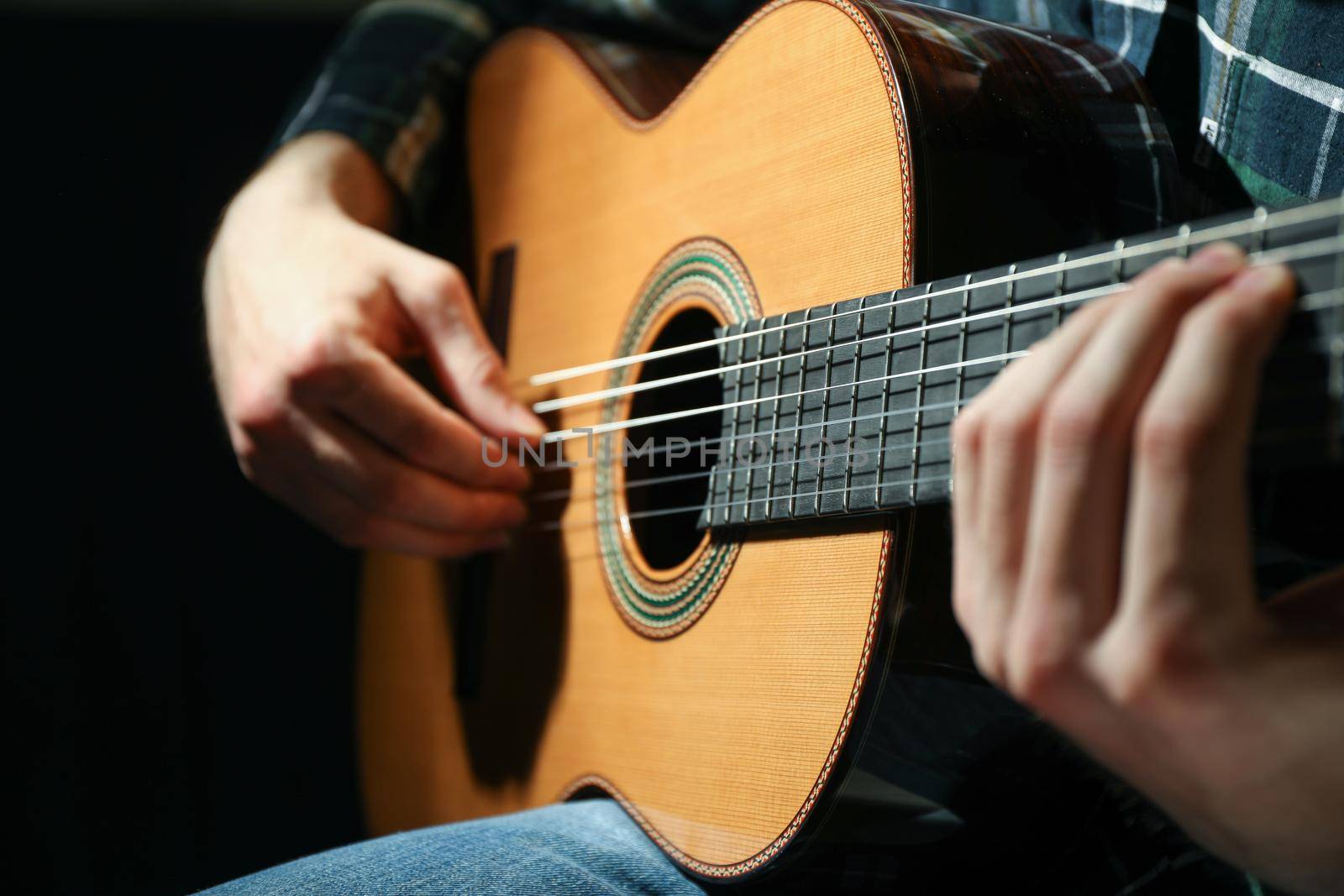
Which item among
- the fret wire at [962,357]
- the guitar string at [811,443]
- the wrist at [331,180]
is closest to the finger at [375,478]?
the guitar string at [811,443]

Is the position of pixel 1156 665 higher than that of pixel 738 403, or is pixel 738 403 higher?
pixel 738 403

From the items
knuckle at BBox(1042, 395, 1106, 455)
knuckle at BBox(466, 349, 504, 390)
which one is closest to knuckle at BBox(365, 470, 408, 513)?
knuckle at BBox(466, 349, 504, 390)

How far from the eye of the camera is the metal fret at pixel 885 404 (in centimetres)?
53

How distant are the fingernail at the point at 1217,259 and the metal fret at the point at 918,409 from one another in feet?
0.47

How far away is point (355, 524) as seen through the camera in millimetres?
901

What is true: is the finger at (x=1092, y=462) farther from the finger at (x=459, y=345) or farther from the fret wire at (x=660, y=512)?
the finger at (x=459, y=345)

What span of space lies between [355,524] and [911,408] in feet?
1.84

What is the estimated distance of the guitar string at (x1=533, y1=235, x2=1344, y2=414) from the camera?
375 millimetres

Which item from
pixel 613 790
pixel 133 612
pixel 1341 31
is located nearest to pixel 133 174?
pixel 133 612

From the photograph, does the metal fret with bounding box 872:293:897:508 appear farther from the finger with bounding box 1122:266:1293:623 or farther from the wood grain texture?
the finger with bounding box 1122:266:1293:623

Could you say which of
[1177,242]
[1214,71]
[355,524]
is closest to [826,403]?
[1177,242]

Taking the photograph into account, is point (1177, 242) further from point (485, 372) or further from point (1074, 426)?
point (485, 372)

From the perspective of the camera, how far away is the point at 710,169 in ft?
2.51

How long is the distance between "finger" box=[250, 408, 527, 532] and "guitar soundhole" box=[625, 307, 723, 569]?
15 cm
